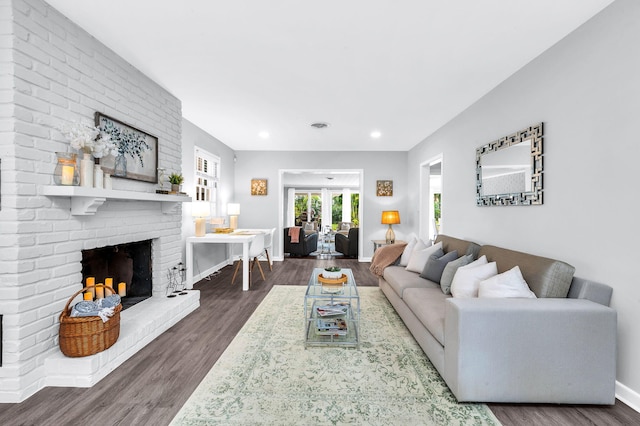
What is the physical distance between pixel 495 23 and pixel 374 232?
16.6ft

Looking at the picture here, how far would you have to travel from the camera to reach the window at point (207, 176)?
5.11 m

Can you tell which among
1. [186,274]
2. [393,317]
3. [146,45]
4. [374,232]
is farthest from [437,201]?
[146,45]

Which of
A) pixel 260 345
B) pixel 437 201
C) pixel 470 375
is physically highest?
pixel 437 201

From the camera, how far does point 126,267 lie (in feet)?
9.83

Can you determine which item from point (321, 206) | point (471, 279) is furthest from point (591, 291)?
point (321, 206)

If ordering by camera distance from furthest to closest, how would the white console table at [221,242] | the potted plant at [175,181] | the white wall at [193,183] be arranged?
1. the white wall at [193,183]
2. the white console table at [221,242]
3. the potted plant at [175,181]

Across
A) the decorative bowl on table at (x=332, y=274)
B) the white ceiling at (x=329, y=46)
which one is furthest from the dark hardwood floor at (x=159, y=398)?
the white ceiling at (x=329, y=46)

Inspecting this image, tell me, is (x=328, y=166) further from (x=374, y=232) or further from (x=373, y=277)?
(x=373, y=277)

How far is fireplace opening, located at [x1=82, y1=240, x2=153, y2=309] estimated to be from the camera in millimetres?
2537

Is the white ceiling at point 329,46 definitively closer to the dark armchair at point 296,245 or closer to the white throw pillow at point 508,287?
the white throw pillow at point 508,287

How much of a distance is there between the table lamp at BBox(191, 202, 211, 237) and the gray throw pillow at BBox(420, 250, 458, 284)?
10.3 ft

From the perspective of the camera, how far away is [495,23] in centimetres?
210

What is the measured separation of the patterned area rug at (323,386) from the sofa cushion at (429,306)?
31 cm

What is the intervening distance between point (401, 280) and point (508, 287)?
1254 millimetres
